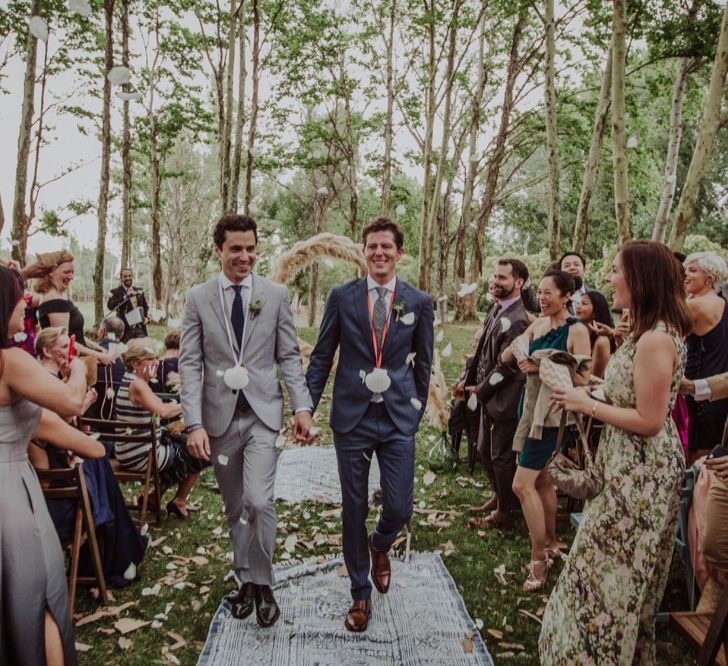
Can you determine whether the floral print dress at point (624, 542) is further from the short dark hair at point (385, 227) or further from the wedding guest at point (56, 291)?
the wedding guest at point (56, 291)

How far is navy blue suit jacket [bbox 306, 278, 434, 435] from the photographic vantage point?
11.4ft

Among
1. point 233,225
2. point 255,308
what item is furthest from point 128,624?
point 233,225

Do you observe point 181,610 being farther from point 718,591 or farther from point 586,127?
point 586,127

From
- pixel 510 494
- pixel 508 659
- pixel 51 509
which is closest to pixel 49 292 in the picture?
pixel 51 509

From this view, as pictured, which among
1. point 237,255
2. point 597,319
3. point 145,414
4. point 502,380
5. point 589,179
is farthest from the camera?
point 589,179

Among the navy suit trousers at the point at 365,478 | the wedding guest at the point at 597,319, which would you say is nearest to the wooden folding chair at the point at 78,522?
the navy suit trousers at the point at 365,478

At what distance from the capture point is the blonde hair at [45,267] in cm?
566

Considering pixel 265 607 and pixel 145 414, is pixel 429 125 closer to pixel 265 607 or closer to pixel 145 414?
pixel 145 414

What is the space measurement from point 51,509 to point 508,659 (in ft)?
9.63

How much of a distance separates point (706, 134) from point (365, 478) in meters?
8.21

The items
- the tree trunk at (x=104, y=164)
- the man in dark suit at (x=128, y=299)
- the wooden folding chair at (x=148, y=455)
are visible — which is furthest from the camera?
the tree trunk at (x=104, y=164)

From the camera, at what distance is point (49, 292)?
580 cm

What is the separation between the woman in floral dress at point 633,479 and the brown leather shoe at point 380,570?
4.14ft

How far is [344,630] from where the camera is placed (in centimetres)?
346
